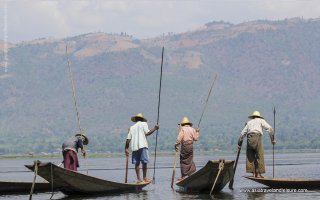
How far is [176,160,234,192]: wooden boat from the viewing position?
80.8ft

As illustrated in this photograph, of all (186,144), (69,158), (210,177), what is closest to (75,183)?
(69,158)

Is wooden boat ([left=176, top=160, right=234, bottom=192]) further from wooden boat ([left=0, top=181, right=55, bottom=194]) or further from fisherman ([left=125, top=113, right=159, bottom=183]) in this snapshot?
wooden boat ([left=0, top=181, right=55, bottom=194])

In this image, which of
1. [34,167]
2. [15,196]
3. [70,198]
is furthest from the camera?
[15,196]

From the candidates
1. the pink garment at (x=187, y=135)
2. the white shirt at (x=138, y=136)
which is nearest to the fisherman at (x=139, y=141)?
the white shirt at (x=138, y=136)

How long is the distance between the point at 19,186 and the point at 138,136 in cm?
406

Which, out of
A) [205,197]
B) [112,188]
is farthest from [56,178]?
A: [205,197]

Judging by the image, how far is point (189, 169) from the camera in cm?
2716

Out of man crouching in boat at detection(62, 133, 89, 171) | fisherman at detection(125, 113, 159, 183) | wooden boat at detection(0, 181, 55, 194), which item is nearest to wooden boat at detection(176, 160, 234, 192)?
fisherman at detection(125, 113, 159, 183)

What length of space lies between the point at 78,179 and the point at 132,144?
299 centimetres

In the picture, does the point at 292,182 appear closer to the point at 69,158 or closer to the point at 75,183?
the point at 75,183

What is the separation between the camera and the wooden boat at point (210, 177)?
970 inches

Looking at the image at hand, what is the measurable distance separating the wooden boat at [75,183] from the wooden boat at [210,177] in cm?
165

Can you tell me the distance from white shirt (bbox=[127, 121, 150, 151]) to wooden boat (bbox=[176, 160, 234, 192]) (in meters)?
1.60

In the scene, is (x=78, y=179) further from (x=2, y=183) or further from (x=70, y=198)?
(x=2, y=183)
